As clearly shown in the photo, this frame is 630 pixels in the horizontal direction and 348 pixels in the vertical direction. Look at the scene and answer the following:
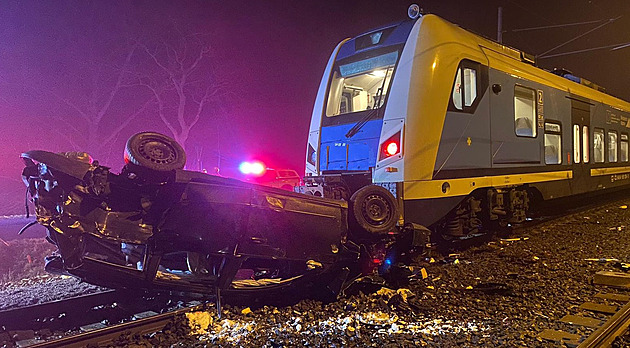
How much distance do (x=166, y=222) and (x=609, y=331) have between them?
12.2 ft

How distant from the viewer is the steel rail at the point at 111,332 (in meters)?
3.62

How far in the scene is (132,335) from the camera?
153 inches

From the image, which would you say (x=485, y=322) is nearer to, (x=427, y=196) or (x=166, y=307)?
(x=427, y=196)

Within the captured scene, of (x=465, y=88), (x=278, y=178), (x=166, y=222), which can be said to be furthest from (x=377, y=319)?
(x=278, y=178)

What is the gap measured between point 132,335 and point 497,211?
18.8ft

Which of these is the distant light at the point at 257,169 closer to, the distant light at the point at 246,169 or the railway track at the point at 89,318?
the distant light at the point at 246,169

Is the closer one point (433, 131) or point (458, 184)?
point (433, 131)

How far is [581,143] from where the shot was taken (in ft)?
34.1

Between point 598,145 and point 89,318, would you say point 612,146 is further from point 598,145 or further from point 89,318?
point 89,318

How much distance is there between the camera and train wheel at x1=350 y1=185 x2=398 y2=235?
5023 mm

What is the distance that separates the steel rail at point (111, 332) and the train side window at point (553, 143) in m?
7.27

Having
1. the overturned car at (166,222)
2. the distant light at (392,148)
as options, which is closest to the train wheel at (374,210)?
the overturned car at (166,222)

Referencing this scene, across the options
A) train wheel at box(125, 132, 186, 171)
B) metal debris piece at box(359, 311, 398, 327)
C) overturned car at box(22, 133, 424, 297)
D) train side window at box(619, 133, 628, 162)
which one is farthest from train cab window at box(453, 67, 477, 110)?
train side window at box(619, 133, 628, 162)

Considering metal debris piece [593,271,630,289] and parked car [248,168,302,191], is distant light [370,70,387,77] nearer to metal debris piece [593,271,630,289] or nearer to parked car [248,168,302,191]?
metal debris piece [593,271,630,289]
